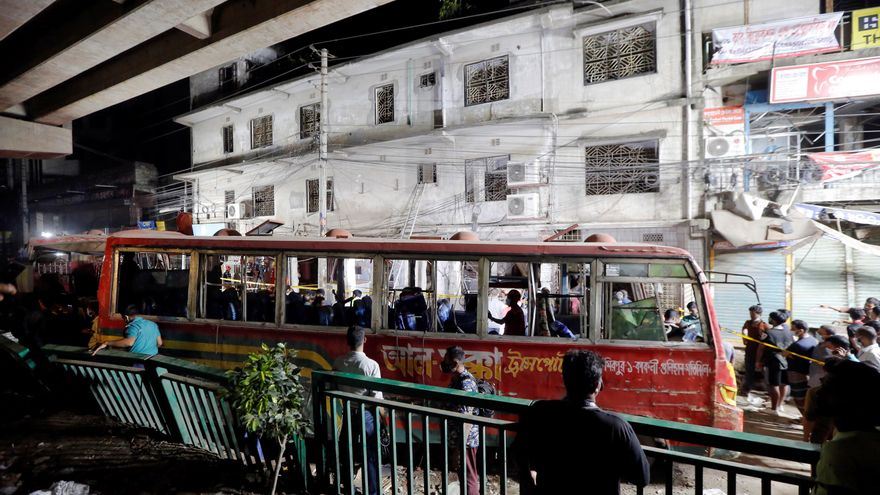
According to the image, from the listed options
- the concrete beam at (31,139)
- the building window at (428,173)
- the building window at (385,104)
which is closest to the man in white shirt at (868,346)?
the concrete beam at (31,139)

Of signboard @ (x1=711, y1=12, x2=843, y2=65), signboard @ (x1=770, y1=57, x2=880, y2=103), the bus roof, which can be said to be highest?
signboard @ (x1=711, y1=12, x2=843, y2=65)

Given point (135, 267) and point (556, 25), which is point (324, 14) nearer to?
point (135, 267)

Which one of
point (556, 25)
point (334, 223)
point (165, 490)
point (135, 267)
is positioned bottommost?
point (165, 490)

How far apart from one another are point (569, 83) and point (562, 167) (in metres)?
2.84

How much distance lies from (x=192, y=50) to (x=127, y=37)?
474 mm

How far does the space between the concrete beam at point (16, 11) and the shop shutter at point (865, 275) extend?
16465 mm

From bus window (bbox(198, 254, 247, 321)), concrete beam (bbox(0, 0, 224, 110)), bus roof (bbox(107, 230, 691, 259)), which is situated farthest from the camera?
bus window (bbox(198, 254, 247, 321))

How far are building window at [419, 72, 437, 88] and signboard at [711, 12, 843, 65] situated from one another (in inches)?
361

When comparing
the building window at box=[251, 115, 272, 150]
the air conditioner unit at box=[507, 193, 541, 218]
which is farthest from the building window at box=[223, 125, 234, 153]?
the air conditioner unit at box=[507, 193, 541, 218]

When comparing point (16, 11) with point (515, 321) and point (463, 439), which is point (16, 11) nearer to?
point (463, 439)

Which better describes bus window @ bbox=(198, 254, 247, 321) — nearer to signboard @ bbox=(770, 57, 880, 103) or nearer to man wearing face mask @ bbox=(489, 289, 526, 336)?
man wearing face mask @ bbox=(489, 289, 526, 336)

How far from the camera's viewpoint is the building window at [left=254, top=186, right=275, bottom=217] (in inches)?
789

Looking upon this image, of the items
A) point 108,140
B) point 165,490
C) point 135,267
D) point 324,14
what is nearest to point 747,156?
point 324,14

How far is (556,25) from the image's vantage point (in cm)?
1366
